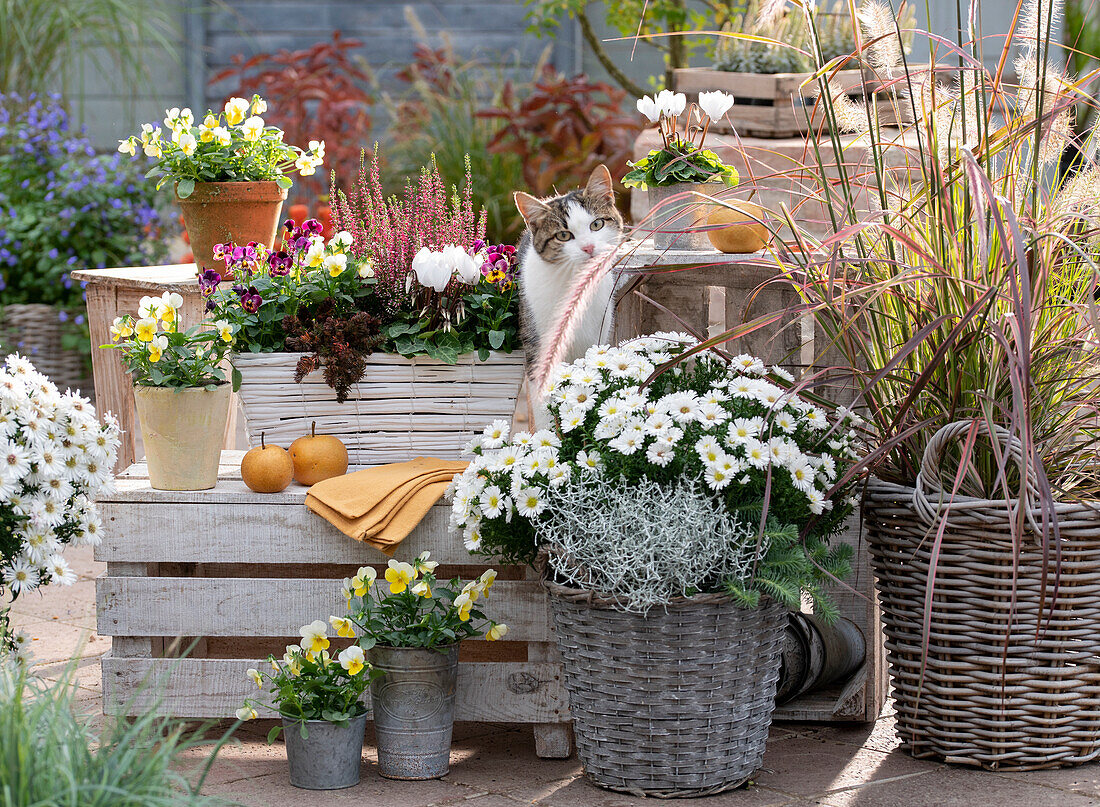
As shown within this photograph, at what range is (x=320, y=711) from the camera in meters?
2.02

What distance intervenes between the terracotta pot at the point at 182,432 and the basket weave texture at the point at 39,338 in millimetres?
2362

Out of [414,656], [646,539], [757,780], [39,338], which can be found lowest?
[757,780]

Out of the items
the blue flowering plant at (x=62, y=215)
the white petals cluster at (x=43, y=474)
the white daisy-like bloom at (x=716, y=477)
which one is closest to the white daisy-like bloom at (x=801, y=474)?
the white daisy-like bloom at (x=716, y=477)

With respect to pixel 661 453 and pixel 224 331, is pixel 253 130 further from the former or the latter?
pixel 661 453

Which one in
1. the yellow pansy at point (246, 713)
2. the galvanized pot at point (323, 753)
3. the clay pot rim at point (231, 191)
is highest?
the clay pot rim at point (231, 191)

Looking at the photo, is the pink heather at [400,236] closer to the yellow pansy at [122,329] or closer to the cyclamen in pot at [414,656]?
the yellow pansy at [122,329]

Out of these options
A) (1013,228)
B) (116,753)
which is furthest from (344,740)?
(1013,228)

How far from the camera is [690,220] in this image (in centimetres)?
253

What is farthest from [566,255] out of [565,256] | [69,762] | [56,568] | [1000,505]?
[69,762]

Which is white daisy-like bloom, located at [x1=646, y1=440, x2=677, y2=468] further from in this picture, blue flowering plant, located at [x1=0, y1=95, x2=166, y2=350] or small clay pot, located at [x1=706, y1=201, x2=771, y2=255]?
blue flowering plant, located at [x1=0, y1=95, x2=166, y2=350]

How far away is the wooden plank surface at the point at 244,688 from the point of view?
218 cm

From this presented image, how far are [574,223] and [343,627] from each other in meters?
0.96

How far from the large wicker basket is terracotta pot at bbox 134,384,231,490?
1193 mm

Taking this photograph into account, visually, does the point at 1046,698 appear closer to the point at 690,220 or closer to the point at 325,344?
the point at 690,220
